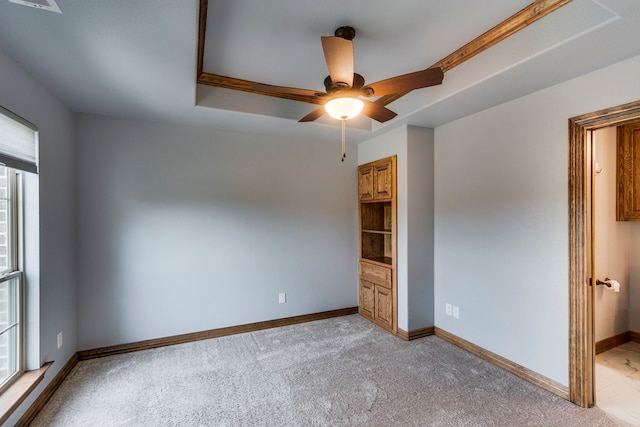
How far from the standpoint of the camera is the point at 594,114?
2014 mm

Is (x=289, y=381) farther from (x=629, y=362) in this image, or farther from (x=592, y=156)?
(x=629, y=362)

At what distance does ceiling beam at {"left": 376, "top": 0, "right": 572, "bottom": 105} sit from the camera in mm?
1700

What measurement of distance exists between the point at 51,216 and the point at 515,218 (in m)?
3.73

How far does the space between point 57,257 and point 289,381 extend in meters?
2.12

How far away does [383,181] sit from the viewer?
11.6ft

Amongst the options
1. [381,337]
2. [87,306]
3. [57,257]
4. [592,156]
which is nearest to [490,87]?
[592,156]

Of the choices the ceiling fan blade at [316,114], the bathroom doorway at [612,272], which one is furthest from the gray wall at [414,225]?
the bathroom doorway at [612,272]

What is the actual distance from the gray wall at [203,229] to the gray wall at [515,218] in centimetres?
135

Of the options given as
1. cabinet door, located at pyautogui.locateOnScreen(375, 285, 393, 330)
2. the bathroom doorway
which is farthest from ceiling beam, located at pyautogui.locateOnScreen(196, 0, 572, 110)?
cabinet door, located at pyautogui.locateOnScreen(375, 285, 393, 330)

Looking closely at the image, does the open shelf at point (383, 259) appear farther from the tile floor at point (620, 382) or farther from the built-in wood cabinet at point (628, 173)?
the built-in wood cabinet at point (628, 173)

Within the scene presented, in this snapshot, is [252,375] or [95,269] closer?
[252,375]

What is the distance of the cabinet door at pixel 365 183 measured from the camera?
379cm

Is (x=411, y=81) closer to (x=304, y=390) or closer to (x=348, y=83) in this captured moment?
(x=348, y=83)

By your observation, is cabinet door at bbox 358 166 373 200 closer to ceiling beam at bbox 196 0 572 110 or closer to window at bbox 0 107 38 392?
ceiling beam at bbox 196 0 572 110
